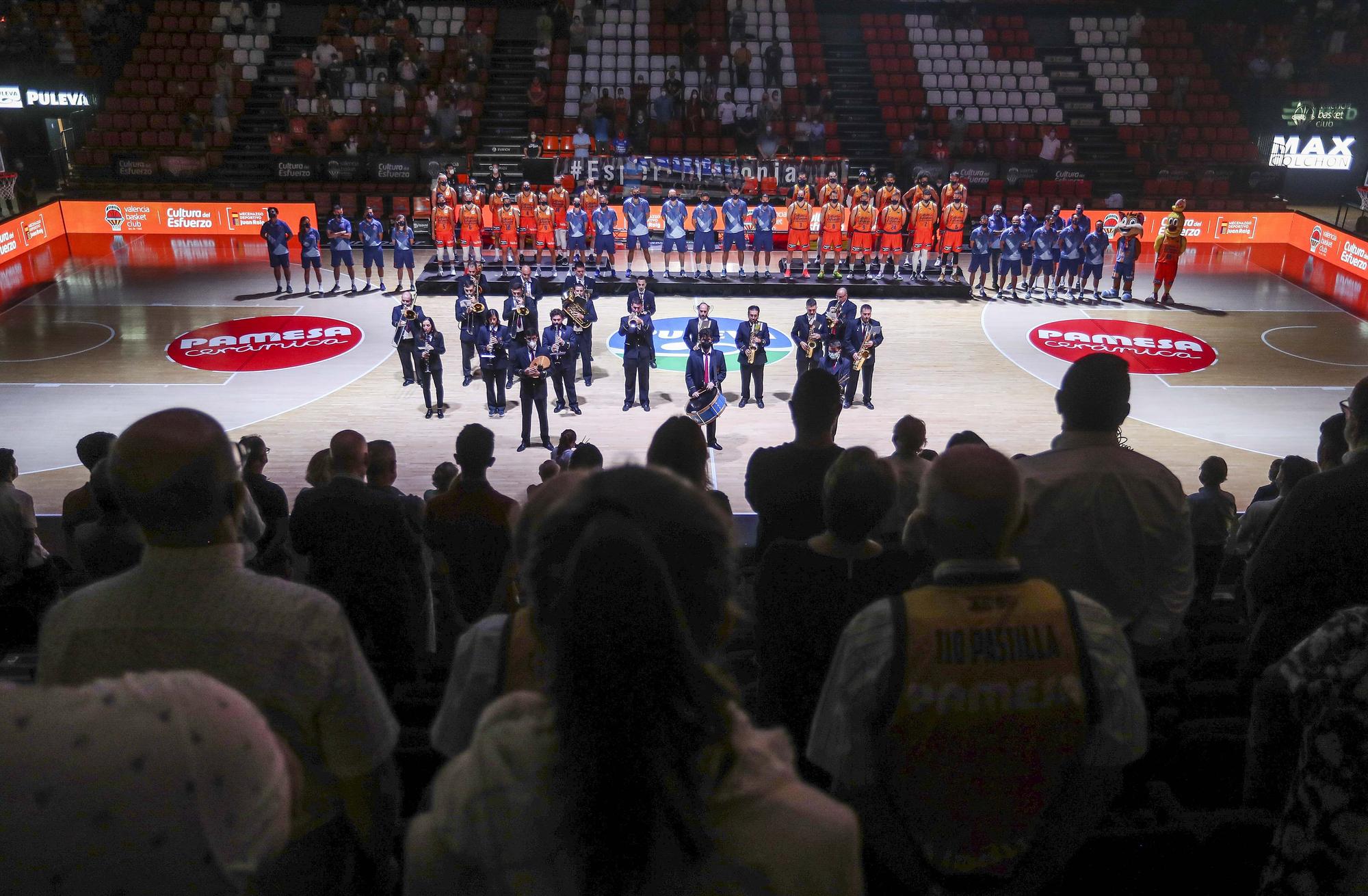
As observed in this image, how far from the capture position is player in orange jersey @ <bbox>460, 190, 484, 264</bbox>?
1817 cm

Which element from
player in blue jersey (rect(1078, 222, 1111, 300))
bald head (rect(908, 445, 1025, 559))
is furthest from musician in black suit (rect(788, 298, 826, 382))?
bald head (rect(908, 445, 1025, 559))

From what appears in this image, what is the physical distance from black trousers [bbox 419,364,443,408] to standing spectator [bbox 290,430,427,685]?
762 centimetres

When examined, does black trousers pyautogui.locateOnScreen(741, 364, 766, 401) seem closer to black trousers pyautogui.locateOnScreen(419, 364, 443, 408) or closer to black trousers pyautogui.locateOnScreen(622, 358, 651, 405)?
black trousers pyautogui.locateOnScreen(622, 358, 651, 405)

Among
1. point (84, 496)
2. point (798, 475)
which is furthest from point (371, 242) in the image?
point (798, 475)

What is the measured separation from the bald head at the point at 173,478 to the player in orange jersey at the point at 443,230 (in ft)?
55.5

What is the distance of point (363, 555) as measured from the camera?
422cm

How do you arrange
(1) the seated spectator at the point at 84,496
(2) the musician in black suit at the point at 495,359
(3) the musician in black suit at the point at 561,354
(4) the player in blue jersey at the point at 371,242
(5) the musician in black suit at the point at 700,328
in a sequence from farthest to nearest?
1. (4) the player in blue jersey at the point at 371,242
2. (2) the musician in black suit at the point at 495,359
3. (3) the musician in black suit at the point at 561,354
4. (5) the musician in black suit at the point at 700,328
5. (1) the seated spectator at the point at 84,496

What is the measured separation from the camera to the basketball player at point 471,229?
1817 cm

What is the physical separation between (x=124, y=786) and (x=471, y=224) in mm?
17841

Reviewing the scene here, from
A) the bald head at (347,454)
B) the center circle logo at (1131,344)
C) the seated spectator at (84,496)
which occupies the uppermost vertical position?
the bald head at (347,454)

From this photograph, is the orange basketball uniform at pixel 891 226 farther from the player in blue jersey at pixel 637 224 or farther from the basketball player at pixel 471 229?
the basketball player at pixel 471 229

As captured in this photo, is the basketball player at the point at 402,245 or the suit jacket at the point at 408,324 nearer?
the suit jacket at the point at 408,324

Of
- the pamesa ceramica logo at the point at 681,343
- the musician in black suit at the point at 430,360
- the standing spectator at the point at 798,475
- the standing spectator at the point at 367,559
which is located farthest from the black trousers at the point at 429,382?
the standing spectator at the point at 798,475

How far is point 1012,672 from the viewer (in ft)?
6.42
